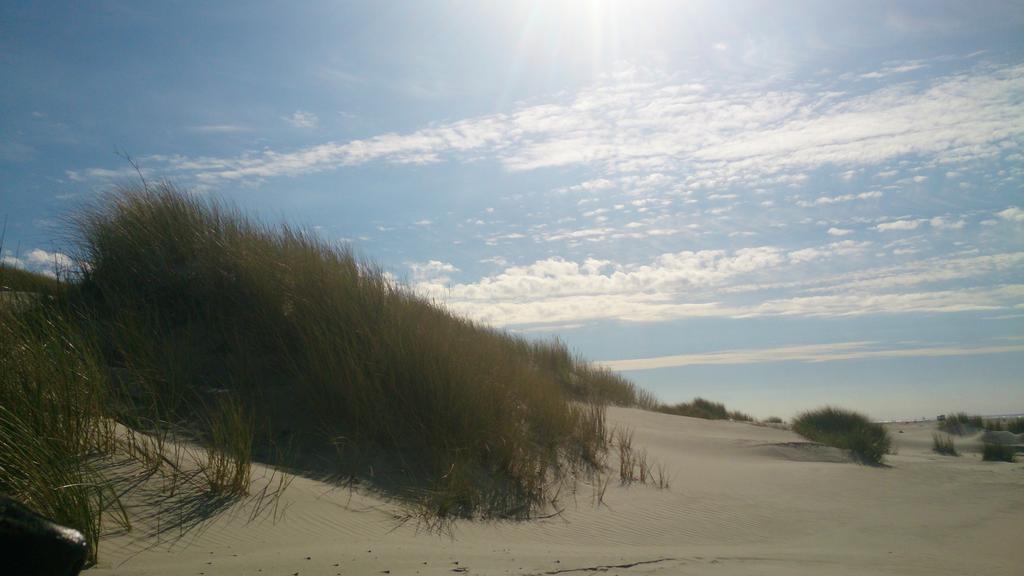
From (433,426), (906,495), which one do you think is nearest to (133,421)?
(433,426)

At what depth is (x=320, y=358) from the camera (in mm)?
6922

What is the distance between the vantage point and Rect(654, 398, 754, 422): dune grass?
18.0m

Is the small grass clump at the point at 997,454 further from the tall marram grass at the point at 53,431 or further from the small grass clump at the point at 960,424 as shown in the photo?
the tall marram grass at the point at 53,431

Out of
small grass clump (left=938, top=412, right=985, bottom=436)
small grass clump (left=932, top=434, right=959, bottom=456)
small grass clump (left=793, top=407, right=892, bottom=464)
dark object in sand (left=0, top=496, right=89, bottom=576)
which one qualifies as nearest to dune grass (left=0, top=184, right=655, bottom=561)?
dark object in sand (left=0, top=496, right=89, bottom=576)

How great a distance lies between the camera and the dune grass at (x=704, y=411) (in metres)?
18.0

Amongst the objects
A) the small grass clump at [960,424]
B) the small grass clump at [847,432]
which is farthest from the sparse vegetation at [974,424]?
the small grass clump at [847,432]

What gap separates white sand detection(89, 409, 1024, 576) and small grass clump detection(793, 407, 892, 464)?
1180 millimetres

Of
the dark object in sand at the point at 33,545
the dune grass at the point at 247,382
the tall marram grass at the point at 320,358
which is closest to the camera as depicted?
the dark object in sand at the point at 33,545

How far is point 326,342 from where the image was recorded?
6.97m

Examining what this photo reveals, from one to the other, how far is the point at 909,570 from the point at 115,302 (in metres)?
7.62

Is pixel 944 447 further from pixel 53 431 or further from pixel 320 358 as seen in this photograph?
pixel 53 431

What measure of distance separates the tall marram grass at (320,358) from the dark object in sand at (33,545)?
2.06 meters

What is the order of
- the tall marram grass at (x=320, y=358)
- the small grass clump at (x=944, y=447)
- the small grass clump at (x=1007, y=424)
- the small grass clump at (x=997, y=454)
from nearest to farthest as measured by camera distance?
the tall marram grass at (x=320, y=358), the small grass clump at (x=997, y=454), the small grass clump at (x=944, y=447), the small grass clump at (x=1007, y=424)

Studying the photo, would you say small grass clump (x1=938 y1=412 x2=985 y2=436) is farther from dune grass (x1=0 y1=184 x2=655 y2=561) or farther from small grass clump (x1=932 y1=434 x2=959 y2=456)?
dune grass (x1=0 y1=184 x2=655 y2=561)
